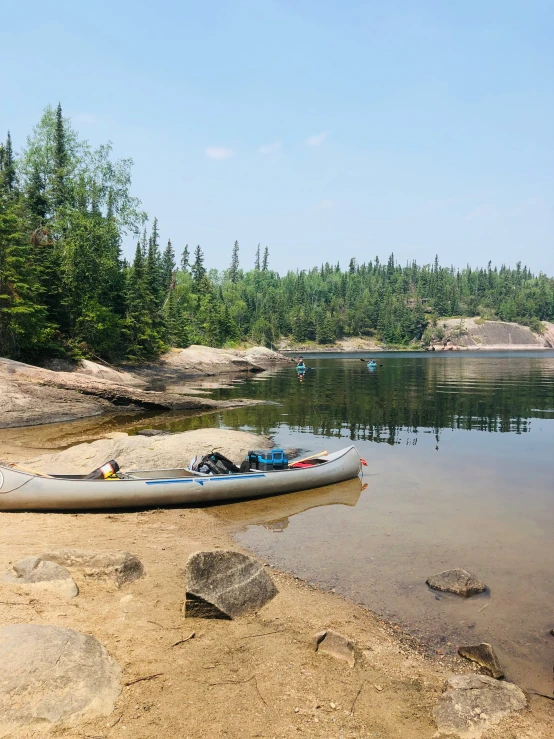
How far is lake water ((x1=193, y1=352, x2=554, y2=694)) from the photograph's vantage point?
7.25 meters

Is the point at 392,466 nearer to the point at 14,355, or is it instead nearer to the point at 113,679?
the point at 113,679

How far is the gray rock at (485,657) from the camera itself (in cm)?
595

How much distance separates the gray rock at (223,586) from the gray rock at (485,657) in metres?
2.80

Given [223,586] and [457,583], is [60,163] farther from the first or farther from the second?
[457,583]

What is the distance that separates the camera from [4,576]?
22.9 feet

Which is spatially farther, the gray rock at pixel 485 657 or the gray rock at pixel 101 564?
the gray rock at pixel 101 564

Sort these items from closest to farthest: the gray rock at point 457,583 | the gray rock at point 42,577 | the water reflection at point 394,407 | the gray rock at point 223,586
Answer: the gray rock at point 223,586 → the gray rock at point 42,577 → the gray rock at point 457,583 → the water reflection at point 394,407

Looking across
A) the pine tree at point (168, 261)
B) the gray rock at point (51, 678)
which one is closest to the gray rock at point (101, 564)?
the gray rock at point (51, 678)

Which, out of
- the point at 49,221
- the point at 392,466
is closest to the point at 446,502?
the point at 392,466

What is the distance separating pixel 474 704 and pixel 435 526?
249 inches

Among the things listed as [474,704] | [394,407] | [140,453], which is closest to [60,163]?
[394,407]

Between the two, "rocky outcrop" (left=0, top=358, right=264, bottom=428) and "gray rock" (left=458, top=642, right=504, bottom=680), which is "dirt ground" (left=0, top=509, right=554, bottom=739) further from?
"rocky outcrop" (left=0, top=358, right=264, bottom=428)

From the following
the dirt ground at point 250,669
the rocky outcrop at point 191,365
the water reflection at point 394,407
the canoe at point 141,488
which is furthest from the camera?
the rocky outcrop at point 191,365

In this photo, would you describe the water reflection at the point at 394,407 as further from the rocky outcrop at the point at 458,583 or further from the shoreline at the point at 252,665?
the shoreline at the point at 252,665
